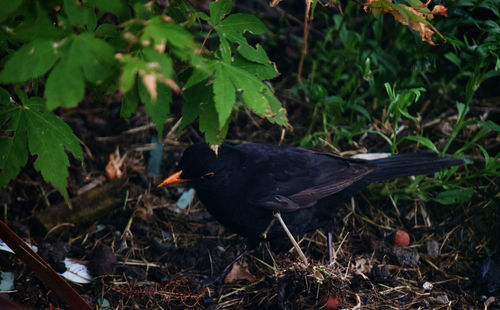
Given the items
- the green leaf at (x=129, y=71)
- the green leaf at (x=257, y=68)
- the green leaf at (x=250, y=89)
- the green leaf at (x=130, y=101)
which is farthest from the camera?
the green leaf at (x=257, y=68)

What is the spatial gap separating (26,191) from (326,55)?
3000mm

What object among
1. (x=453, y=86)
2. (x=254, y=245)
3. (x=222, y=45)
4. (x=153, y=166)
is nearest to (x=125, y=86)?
(x=222, y=45)

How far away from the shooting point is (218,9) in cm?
223

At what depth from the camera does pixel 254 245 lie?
3.27 metres

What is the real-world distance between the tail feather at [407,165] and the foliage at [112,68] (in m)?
1.48

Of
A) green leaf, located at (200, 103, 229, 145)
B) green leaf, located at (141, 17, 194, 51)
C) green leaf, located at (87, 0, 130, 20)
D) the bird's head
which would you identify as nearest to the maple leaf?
green leaf, located at (200, 103, 229, 145)

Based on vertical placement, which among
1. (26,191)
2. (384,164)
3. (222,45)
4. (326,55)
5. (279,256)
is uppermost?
(222,45)

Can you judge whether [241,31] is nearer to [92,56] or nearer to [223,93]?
[223,93]

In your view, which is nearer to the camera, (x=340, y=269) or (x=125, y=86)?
(x=125, y=86)

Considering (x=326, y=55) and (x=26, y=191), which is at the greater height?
(x=326, y=55)

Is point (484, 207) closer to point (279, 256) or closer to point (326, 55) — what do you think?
point (279, 256)

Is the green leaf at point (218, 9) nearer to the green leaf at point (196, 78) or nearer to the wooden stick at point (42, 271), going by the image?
the green leaf at point (196, 78)

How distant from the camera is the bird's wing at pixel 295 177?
3178 mm

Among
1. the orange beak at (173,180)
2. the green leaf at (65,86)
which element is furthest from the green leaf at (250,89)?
the orange beak at (173,180)
